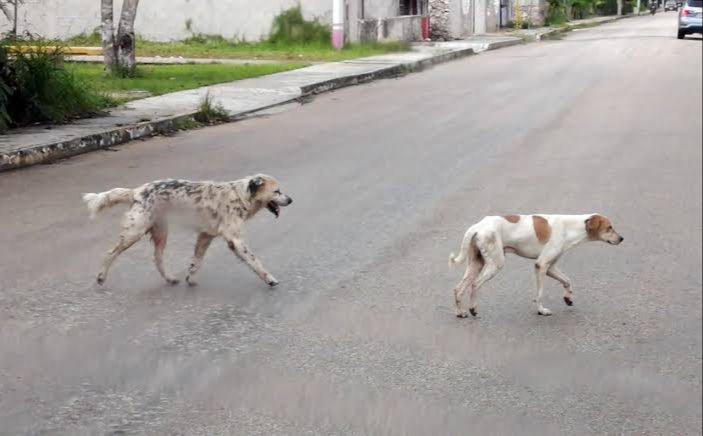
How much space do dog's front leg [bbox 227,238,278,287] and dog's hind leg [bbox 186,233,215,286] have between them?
252mm

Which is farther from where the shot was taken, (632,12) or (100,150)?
(632,12)

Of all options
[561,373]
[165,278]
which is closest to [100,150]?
[165,278]

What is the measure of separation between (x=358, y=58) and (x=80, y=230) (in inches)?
752

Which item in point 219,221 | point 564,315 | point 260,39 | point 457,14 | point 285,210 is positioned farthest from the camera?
point 457,14

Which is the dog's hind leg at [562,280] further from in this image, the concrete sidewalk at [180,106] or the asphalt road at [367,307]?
the concrete sidewalk at [180,106]

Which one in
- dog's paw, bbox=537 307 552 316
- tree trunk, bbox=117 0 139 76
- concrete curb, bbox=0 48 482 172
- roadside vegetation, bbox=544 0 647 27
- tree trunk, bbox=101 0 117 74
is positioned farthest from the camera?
roadside vegetation, bbox=544 0 647 27

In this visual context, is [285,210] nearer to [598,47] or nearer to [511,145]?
[511,145]

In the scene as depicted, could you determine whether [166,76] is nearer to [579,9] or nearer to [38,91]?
[38,91]

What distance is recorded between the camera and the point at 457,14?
38219mm

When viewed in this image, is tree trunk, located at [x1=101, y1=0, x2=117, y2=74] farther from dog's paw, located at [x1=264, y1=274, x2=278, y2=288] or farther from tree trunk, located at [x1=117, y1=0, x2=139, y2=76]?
dog's paw, located at [x1=264, y1=274, x2=278, y2=288]

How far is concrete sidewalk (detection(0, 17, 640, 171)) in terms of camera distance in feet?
40.8

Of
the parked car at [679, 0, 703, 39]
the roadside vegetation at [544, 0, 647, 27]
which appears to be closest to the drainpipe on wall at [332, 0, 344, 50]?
the parked car at [679, 0, 703, 39]

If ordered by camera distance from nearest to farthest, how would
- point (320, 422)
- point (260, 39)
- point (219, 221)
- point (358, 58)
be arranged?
point (320, 422) < point (219, 221) < point (358, 58) < point (260, 39)

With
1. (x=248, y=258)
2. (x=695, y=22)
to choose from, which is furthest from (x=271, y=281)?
(x=695, y=22)
